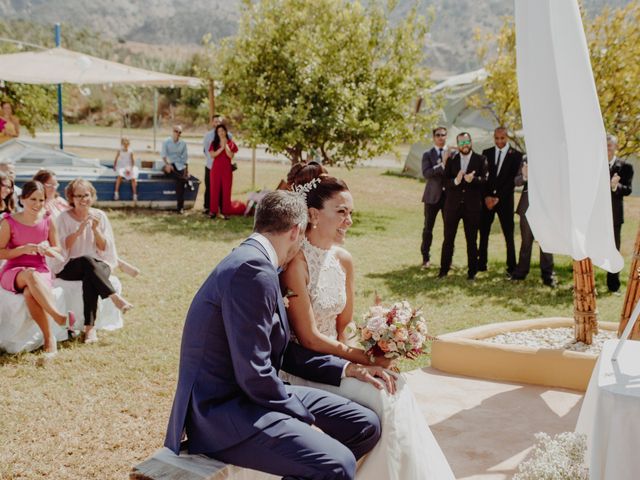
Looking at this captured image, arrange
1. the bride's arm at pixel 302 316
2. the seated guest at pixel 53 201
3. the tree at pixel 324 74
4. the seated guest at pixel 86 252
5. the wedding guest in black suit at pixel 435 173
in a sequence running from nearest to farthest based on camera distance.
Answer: the bride's arm at pixel 302 316 → the seated guest at pixel 86 252 → the seated guest at pixel 53 201 → the wedding guest in black suit at pixel 435 173 → the tree at pixel 324 74

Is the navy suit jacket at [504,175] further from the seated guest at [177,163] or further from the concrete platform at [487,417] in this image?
the seated guest at [177,163]

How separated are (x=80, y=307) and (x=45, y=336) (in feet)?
2.08

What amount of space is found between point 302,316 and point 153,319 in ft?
12.8

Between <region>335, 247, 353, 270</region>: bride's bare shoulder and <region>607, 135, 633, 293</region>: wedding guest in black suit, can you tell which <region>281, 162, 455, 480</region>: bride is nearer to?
<region>335, 247, 353, 270</region>: bride's bare shoulder

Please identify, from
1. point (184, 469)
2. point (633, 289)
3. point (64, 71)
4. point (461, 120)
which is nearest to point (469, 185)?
point (633, 289)

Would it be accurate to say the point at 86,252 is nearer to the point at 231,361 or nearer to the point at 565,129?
the point at 231,361

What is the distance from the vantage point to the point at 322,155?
15.3 metres

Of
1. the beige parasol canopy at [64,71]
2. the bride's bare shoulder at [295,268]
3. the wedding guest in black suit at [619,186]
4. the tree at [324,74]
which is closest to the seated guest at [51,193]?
the bride's bare shoulder at [295,268]

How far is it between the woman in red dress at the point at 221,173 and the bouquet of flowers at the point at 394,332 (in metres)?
10.7

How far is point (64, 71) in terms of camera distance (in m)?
16.2

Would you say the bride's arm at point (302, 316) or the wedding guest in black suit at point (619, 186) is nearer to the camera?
the bride's arm at point (302, 316)

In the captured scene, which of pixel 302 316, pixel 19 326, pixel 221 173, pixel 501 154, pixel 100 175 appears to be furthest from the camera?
pixel 100 175

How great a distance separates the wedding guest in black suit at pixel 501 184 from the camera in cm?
951

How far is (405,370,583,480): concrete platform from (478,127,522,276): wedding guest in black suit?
434cm
